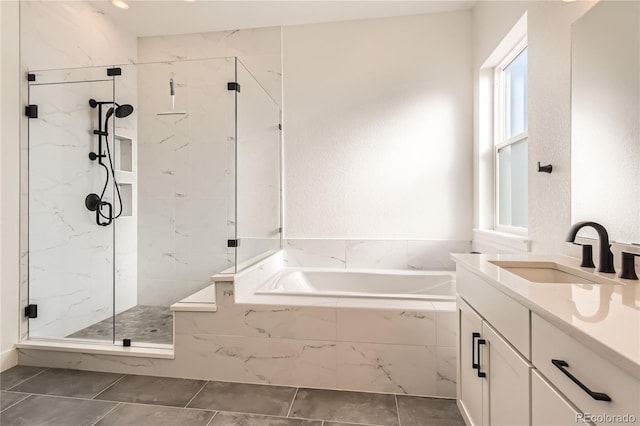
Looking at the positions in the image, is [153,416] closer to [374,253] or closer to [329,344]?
[329,344]

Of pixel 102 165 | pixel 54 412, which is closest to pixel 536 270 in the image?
pixel 54 412

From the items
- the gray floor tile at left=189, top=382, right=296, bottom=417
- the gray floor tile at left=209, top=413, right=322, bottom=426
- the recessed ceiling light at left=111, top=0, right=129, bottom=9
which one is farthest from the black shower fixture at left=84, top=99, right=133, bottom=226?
the gray floor tile at left=209, top=413, right=322, bottom=426

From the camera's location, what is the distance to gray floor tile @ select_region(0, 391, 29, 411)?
5.69 ft

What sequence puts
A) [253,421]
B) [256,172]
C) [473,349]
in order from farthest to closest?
[256,172] → [253,421] → [473,349]

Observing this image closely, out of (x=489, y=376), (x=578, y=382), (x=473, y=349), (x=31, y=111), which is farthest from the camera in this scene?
(x=31, y=111)

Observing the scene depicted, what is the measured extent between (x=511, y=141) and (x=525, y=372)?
1956 millimetres

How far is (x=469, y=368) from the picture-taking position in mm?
1439

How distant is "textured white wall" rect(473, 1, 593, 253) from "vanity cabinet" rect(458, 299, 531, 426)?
2.21ft

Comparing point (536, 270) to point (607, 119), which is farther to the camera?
point (536, 270)

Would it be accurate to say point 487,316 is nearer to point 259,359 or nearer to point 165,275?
point 259,359

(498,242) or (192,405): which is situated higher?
(498,242)

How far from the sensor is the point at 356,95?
9.87ft

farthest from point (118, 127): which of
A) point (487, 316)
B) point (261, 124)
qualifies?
point (487, 316)

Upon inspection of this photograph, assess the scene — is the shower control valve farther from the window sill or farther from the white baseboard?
the window sill
